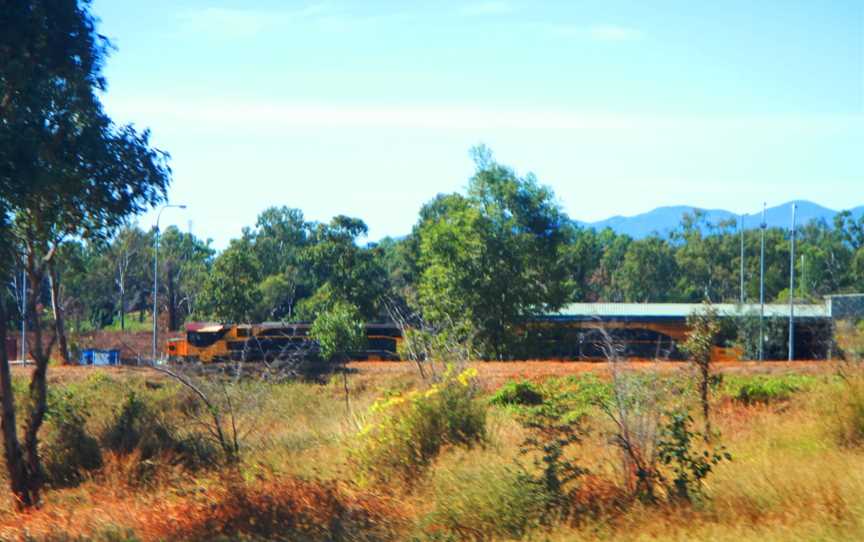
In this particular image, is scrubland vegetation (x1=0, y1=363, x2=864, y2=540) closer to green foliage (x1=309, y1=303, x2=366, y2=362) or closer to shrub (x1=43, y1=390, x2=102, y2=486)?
shrub (x1=43, y1=390, x2=102, y2=486)

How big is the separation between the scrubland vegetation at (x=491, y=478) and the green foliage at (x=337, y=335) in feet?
73.3

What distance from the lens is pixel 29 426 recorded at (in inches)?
608

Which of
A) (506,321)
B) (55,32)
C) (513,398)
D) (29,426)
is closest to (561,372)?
(513,398)

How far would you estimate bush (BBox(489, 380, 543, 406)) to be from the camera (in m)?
25.2

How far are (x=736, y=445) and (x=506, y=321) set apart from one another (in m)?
30.4

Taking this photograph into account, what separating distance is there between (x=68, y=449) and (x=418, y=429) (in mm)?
8147

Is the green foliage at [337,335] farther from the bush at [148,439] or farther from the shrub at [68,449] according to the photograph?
the shrub at [68,449]

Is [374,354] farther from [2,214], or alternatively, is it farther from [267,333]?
[2,214]

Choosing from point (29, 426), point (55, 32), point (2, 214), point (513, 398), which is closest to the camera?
point (2, 214)

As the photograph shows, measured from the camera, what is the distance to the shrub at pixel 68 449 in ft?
56.9

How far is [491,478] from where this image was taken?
987 centimetres

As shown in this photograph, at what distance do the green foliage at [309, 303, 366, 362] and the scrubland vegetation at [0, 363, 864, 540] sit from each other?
73.3 feet

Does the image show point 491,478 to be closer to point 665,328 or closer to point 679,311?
point 665,328

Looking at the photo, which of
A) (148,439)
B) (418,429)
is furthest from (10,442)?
(418,429)
